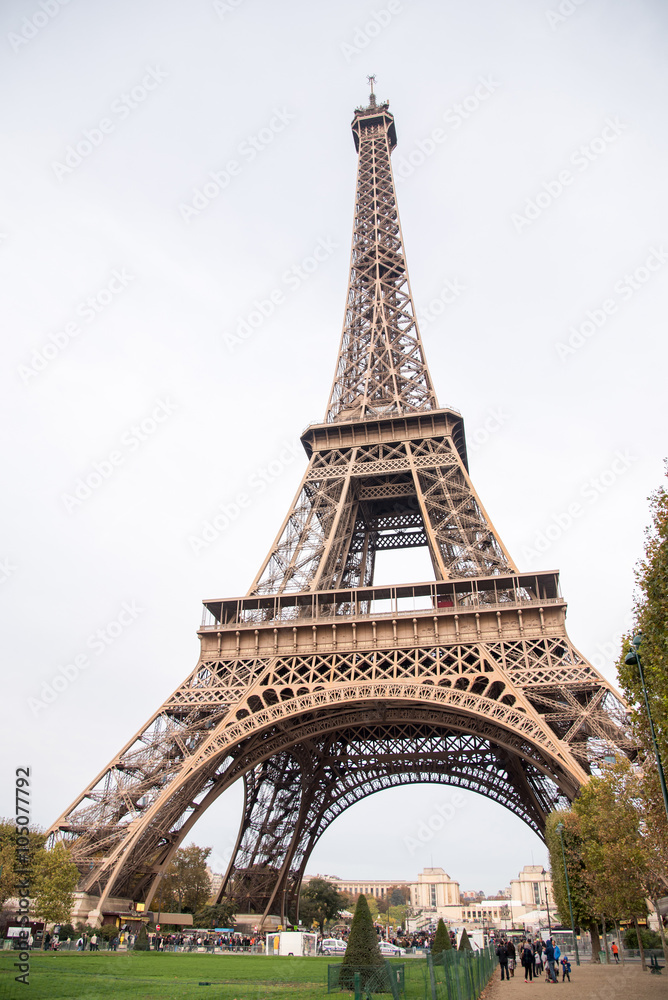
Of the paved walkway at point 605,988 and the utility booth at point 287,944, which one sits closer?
the paved walkway at point 605,988

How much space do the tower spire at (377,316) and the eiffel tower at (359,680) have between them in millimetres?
242

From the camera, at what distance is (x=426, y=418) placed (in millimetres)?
44750

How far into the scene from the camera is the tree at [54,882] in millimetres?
28547

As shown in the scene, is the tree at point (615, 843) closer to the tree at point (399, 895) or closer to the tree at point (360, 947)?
the tree at point (360, 947)

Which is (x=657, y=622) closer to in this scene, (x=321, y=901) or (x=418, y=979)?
(x=418, y=979)

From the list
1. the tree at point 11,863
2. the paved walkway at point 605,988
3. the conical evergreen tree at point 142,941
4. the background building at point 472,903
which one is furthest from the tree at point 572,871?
the background building at point 472,903

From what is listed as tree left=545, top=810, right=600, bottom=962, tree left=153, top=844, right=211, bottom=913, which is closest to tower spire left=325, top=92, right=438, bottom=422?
tree left=545, top=810, right=600, bottom=962

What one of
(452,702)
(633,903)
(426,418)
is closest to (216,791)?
(452,702)

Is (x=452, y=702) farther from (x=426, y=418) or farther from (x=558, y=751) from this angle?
(x=426, y=418)

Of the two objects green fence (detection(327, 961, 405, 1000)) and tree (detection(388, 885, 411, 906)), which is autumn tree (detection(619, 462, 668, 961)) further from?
tree (detection(388, 885, 411, 906))

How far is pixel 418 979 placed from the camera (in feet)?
47.9

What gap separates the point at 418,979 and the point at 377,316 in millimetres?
44127

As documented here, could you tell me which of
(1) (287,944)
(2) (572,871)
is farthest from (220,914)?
(2) (572,871)

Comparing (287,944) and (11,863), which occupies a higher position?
(11,863)
